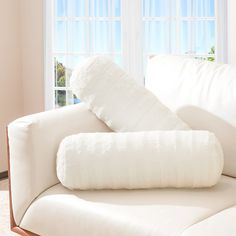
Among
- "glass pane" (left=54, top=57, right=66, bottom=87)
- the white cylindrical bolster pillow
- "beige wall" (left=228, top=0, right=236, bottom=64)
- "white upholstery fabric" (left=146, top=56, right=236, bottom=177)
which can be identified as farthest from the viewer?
"glass pane" (left=54, top=57, right=66, bottom=87)

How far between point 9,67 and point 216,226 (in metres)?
2.58

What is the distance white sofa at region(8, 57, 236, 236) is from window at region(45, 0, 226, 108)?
1.48 m

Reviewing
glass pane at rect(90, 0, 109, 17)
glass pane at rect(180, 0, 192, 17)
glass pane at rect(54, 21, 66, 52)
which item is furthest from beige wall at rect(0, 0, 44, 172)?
glass pane at rect(180, 0, 192, 17)

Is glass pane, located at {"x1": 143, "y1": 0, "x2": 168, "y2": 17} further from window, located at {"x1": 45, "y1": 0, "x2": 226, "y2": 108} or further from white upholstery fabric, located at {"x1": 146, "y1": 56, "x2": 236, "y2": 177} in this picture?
white upholstery fabric, located at {"x1": 146, "y1": 56, "x2": 236, "y2": 177}

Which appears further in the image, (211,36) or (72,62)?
(72,62)

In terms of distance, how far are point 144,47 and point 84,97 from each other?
1.78 metres

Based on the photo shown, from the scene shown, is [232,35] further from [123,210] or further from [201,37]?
[123,210]

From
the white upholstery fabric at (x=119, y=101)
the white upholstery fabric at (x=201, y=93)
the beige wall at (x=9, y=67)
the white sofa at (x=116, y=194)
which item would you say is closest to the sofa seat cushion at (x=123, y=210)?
the white sofa at (x=116, y=194)

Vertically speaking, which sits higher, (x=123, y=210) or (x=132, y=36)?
(x=132, y=36)

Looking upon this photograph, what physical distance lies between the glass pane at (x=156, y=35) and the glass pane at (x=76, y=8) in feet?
1.62

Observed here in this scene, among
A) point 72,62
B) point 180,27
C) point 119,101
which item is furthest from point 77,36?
point 119,101

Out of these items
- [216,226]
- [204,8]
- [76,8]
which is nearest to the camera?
[216,226]

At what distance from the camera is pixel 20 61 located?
3.72 m

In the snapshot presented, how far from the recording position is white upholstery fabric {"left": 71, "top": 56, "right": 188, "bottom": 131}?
1.89 meters
